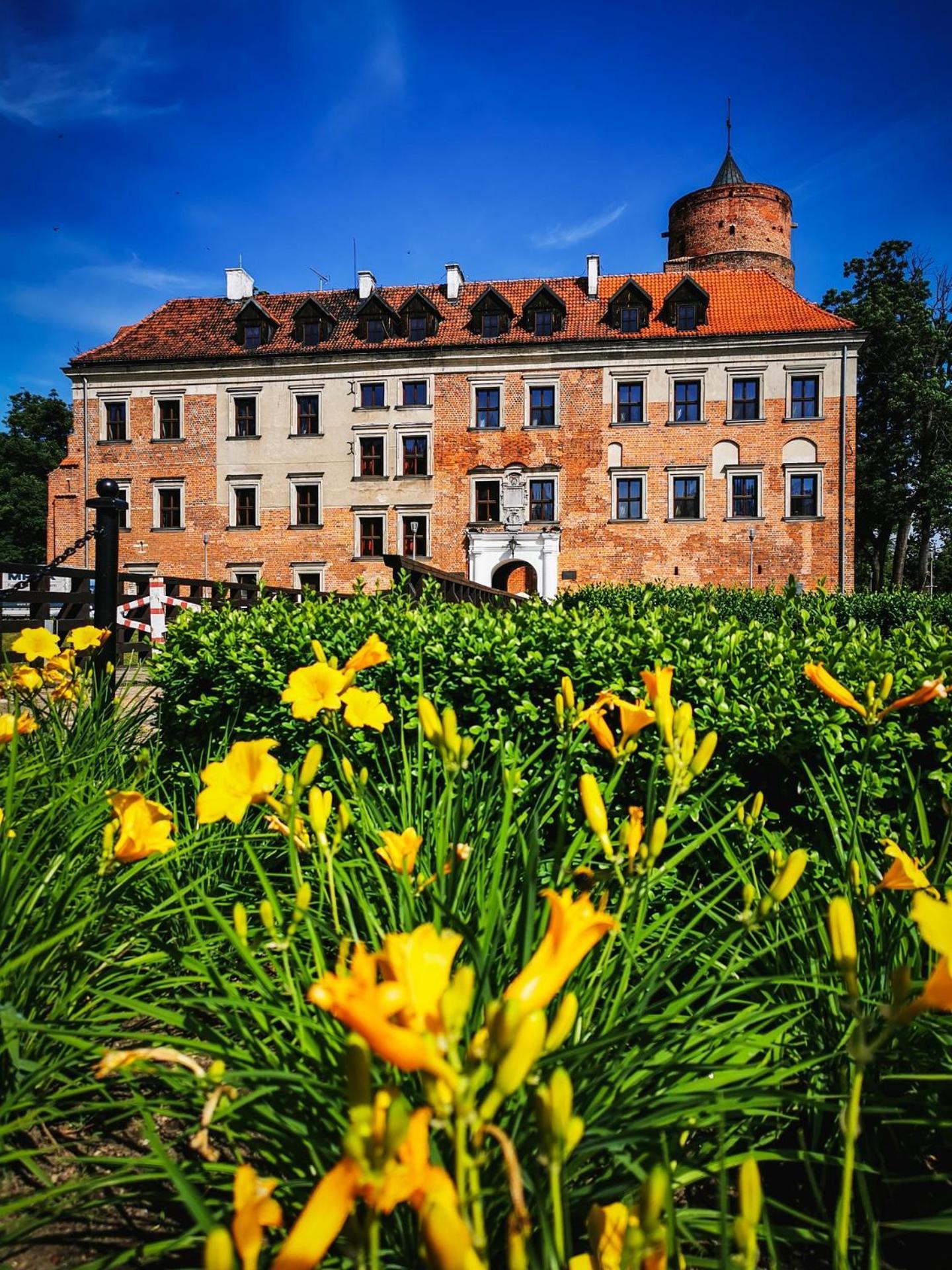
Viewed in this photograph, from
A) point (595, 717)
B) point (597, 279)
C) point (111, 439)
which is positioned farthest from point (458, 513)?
point (595, 717)

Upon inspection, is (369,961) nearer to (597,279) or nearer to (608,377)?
(608,377)

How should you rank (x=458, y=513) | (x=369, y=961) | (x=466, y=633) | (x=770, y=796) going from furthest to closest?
1. (x=458, y=513)
2. (x=466, y=633)
3. (x=770, y=796)
4. (x=369, y=961)

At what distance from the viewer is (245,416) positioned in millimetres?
26453

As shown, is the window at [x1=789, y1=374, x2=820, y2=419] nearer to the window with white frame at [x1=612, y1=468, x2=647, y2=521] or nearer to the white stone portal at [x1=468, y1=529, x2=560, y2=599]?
the window with white frame at [x1=612, y1=468, x2=647, y2=521]

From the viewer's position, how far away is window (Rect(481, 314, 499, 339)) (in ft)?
84.1

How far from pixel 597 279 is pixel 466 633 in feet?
88.7

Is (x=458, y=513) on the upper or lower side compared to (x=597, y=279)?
lower

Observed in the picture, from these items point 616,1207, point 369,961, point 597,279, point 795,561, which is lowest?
point 616,1207

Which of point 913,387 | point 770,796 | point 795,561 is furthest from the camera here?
point 913,387

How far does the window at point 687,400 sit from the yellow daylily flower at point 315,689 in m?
24.8

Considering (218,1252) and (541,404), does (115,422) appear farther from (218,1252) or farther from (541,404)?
(218,1252)

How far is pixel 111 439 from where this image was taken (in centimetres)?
2694

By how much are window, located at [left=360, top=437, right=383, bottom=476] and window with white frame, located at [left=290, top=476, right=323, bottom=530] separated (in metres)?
1.69

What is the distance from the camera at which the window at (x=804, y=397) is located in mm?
23688
